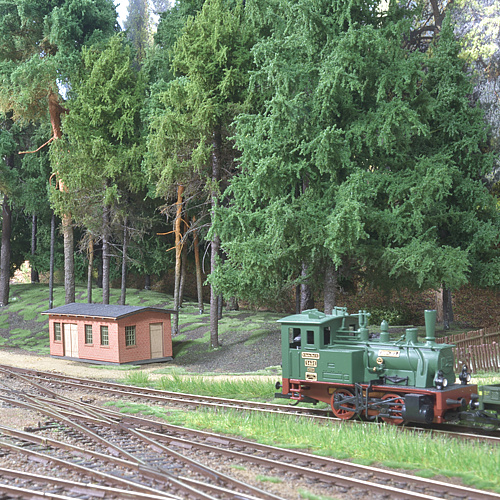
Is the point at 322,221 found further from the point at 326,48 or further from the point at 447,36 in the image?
the point at 447,36

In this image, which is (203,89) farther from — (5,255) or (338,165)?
(5,255)

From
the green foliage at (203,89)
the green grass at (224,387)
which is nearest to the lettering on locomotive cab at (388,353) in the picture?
Answer: the green grass at (224,387)

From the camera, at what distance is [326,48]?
20.2 metres

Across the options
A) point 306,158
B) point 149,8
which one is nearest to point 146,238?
point 306,158

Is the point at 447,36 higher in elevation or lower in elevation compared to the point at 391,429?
higher

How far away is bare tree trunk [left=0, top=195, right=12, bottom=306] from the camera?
133ft

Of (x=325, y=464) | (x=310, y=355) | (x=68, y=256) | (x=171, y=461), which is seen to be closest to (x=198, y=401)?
(x=310, y=355)

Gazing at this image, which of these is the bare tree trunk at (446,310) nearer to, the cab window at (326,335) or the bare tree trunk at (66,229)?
the cab window at (326,335)

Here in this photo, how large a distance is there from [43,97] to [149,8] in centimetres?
4043

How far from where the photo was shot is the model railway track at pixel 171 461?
8.24 meters

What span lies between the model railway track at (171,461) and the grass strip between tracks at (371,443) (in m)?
0.49

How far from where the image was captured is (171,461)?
388 inches

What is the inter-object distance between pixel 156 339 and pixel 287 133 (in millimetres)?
11714

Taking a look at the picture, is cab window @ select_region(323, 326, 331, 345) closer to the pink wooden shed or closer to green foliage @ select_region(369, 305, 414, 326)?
the pink wooden shed
